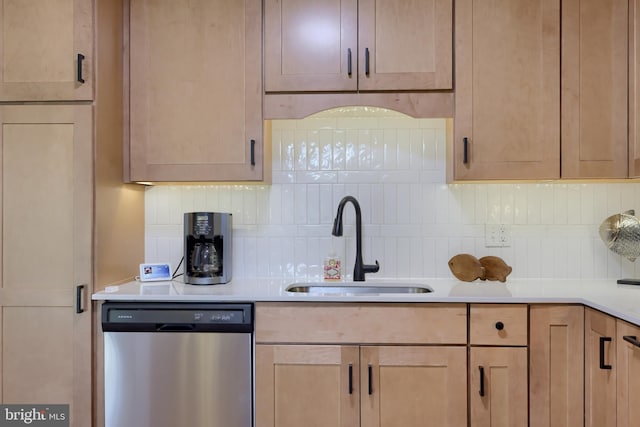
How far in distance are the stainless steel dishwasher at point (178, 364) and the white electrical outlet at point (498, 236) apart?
1.27m

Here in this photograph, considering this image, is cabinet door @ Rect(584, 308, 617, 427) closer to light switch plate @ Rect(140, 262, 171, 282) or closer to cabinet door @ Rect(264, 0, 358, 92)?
cabinet door @ Rect(264, 0, 358, 92)

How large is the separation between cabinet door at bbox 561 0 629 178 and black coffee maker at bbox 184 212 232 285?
1551mm

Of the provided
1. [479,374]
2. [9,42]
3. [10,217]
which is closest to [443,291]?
[479,374]

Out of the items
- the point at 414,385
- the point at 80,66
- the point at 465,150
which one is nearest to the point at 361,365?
the point at 414,385

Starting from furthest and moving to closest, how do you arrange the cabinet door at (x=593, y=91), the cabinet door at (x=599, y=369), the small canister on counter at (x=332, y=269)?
1. the small canister on counter at (x=332, y=269)
2. the cabinet door at (x=593, y=91)
3. the cabinet door at (x=599, y=369)

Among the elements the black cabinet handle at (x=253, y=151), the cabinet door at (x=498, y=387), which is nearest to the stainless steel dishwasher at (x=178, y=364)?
the black cabinet handle at (x=253, y=151)

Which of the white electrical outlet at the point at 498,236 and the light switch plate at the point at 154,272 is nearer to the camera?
the light switch plate at the point at 154,272

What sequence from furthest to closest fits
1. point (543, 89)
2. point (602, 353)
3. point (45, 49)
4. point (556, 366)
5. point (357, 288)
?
point (357, 288)
point (543, 89)
point (45, 49)
point (556, 366)
point (602, 353)

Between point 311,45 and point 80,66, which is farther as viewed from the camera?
point 311,45

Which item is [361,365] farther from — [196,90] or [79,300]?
[196,90]

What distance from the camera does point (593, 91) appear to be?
178 centimetres

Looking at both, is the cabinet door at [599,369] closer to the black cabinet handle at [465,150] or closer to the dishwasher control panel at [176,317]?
the black cabinet handle at [465,150]

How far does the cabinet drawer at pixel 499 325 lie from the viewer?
5.17 ft

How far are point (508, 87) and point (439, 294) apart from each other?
949mm
